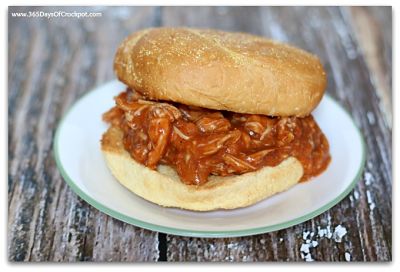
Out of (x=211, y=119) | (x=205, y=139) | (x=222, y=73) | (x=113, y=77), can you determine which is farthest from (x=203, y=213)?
(x=113, y=77)

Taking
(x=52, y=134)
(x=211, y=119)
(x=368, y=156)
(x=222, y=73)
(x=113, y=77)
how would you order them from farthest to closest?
(x=113, y=77)
(x=52, y=134)
(x=368, y=156)
(x=211, y=119)
(x=222, y=73)

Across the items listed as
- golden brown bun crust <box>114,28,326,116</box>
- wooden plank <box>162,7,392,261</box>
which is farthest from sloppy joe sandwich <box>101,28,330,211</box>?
wooden plank <box>162,7,392,261</box>

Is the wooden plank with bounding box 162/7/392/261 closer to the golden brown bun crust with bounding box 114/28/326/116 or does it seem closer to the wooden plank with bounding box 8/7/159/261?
the wooden plank with bounding box 8/7/159/261

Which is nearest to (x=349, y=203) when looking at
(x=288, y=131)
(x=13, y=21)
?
(x=288, y=131)

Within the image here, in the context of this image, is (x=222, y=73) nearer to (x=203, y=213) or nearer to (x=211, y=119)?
(x=211, y=119)

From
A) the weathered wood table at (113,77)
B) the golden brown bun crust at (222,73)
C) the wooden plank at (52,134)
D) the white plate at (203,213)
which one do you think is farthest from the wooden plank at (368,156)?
the golden brown bun crust at (222,73)

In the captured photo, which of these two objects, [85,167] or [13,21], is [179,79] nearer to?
→ [85,167]

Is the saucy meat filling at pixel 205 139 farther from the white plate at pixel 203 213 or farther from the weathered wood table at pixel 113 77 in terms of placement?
the weathered wood table at pixel 113 77
